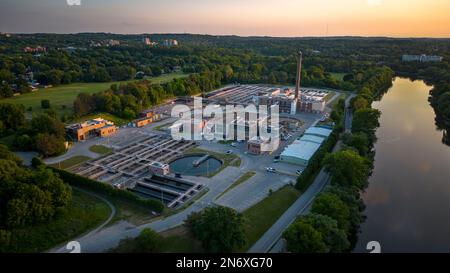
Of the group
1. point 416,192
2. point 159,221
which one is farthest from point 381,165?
point 159,221

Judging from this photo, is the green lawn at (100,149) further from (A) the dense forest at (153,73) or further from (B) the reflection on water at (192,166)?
(B) the reflection on water at (192,166)

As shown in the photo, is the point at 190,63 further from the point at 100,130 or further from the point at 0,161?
the point at 0,161

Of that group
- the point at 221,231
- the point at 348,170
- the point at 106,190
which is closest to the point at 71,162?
the point at 106,190

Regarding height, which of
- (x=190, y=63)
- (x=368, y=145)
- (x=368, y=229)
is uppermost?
(x=190, y=63)

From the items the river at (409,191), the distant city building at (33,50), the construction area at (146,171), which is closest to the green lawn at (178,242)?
the construction area at (146,171)

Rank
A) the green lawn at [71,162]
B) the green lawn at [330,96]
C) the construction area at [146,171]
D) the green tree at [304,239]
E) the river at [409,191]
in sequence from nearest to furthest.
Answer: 1. the green tree at [304,239]
2. the river at [409,191]
3. the construction area at [146,171]
4. the green lawn at [71,162]
5. the green lawn at [330,96]

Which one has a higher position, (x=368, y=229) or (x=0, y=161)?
(x=0, y=161)

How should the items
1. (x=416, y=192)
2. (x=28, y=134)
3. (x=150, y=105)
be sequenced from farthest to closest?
1. (x=150, y=105)
2. (x=28, y=134)
3. (x=416, y=192)
